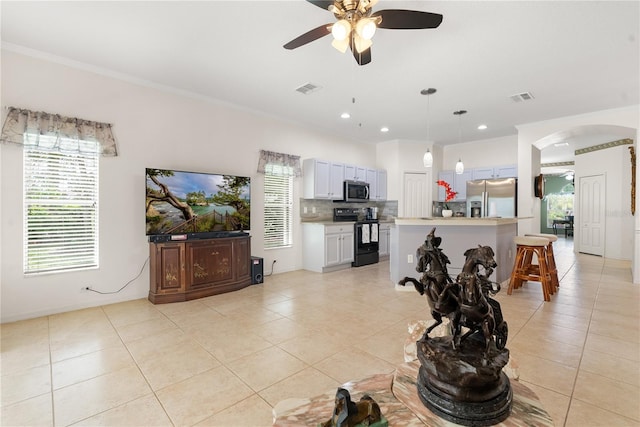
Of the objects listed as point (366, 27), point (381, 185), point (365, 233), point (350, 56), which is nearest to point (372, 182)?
point (381, 185)

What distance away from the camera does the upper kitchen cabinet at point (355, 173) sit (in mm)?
6276

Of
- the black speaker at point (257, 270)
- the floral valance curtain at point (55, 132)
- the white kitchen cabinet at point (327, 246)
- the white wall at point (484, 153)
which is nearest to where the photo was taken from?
the floral valance curtain at point (55, 132)

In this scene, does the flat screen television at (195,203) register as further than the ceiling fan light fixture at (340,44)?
Yes

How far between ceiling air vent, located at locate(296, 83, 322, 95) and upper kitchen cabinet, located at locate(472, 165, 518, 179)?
4743mm

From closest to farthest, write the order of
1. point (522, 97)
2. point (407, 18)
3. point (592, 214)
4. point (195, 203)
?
point (407, 18) < point (195, 203) < point (522, 97) < point (592, 214)

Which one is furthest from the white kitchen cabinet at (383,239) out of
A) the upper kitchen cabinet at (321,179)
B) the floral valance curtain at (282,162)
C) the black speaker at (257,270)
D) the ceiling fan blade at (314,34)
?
the ceiling fan blade at (314,34)

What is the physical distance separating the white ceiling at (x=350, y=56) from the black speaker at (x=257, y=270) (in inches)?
97.6

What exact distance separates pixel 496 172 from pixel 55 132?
7712 millimetres

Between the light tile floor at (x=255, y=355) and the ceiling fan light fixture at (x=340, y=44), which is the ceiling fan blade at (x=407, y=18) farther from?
the light tile floor at (x=255, y=355)

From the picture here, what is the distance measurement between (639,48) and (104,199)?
609cm

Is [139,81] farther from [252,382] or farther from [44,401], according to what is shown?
[252,382]

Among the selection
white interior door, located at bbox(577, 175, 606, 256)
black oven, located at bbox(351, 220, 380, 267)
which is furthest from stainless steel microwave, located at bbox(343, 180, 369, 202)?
white interior door, located at bbox(577, 175, 606, 256)

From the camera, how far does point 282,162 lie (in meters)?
5.30

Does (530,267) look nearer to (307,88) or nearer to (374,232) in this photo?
(374,232)
